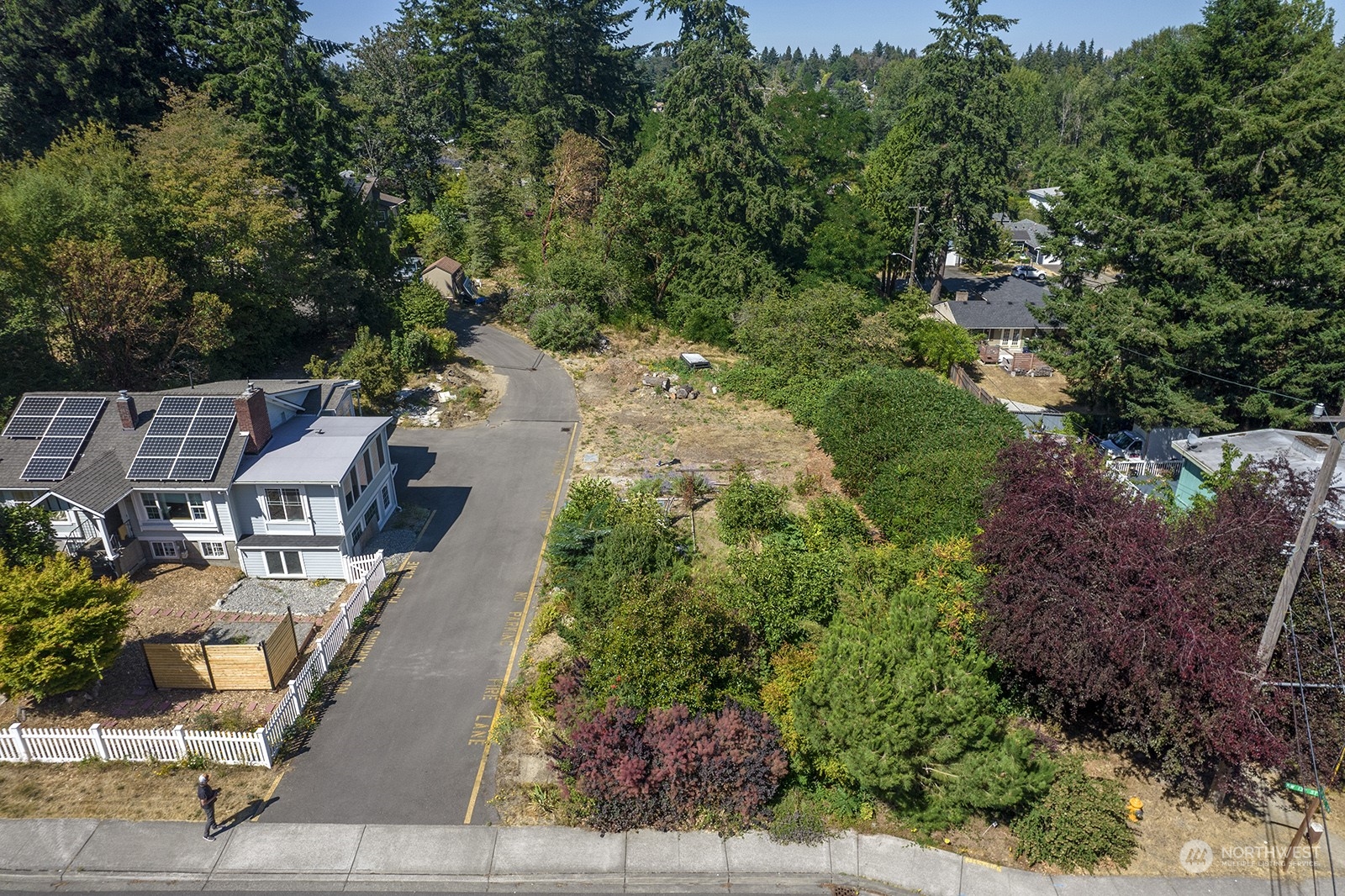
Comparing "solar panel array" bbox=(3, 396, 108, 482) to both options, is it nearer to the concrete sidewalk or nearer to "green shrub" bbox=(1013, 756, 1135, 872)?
the concrete sidewalk

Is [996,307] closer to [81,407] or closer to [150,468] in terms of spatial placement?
[150,468]

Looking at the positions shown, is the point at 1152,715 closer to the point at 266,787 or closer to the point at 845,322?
the point at 266,787

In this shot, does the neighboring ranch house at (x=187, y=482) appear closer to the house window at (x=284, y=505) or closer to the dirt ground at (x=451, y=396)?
the house window at (x=284, y=505)

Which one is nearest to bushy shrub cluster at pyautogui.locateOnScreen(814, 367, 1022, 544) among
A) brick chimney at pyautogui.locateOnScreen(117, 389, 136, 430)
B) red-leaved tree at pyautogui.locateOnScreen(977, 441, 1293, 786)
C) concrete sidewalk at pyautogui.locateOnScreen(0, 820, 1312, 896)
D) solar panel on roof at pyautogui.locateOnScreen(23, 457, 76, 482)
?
red-leaved tree at pyautogui.locateOnScreen(977, 441, 1293, 786)

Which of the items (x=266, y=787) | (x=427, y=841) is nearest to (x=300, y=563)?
(x=266, y=787)

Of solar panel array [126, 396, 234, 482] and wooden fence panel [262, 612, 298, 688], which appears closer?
wooden fence panel [262, 612, 298, 688]

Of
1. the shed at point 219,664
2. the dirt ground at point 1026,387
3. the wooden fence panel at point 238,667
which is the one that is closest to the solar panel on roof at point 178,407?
the shed at point 219,664
